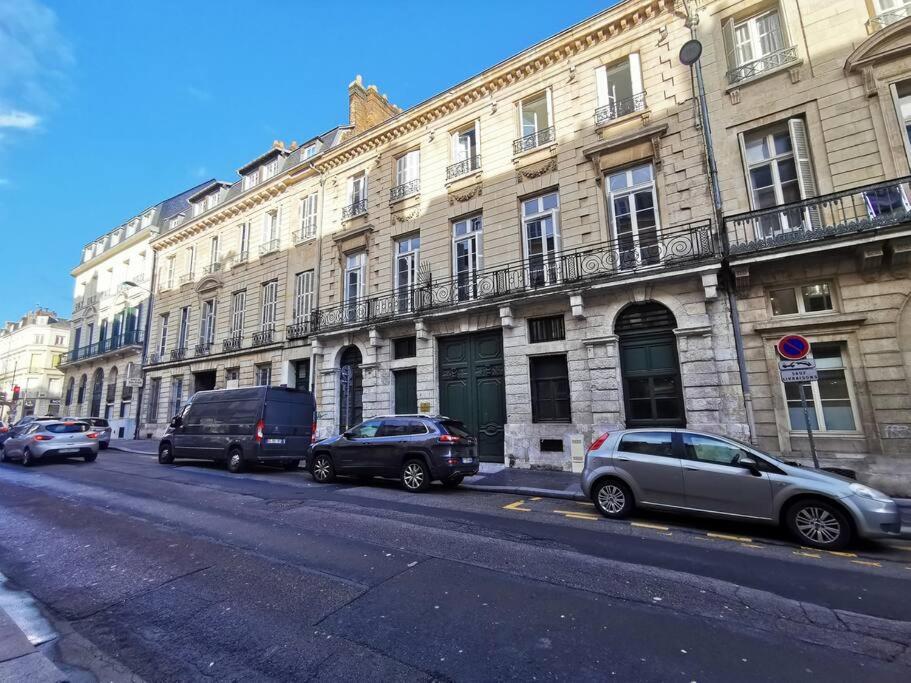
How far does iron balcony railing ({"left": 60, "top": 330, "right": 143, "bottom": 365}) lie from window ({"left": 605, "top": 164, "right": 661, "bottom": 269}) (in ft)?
94.5

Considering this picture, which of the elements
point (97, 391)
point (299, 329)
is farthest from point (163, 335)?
point (299, 329)

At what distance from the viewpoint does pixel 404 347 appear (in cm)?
1571

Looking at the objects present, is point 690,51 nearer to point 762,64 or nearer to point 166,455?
point 762,64

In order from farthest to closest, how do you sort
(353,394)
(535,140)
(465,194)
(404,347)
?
(353,394) < (404,347) < (465,194) < (535,140)

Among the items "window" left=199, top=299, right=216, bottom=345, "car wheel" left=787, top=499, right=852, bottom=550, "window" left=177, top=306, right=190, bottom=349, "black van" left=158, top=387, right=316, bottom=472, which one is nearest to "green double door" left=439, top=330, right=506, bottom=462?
"black van" left=158, top=387, right=316, bottom=472

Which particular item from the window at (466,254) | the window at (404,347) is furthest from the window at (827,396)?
the window at (404,347)

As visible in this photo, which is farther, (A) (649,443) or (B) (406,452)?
(B) (406,452)

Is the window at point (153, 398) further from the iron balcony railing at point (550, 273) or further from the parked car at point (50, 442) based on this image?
the iron balcony railing at point (550, 273)

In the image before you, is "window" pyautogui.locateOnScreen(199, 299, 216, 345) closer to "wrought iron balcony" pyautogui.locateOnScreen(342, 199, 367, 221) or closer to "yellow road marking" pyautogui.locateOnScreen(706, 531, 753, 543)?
"wrought iron balcony" pyautogui.locateOnScreen(342, 199, 367, 221)

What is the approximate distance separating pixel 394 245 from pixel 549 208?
20.7 ft

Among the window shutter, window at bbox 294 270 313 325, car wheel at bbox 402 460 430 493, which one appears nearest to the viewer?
car wheel at bbox 402 460 430 493

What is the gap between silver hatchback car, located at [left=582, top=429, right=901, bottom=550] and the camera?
5484mm

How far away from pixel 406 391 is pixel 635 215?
9.40 m

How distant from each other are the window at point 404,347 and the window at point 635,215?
7475 mm
